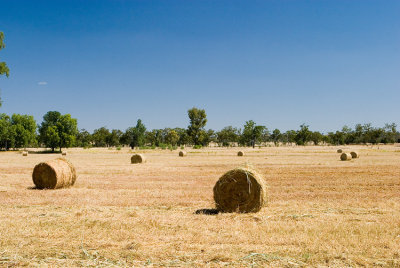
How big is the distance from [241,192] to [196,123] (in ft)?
411

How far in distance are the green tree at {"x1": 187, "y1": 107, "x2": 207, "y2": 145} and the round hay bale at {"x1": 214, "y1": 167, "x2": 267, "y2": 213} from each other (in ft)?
404

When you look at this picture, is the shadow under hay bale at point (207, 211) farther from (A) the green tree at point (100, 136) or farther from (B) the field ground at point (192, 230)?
(A) the green tree at point (100, 136)

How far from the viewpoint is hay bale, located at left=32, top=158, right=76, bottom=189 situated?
58.4ft

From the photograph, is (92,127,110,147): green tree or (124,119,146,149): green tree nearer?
(124,119,146,149): green tree

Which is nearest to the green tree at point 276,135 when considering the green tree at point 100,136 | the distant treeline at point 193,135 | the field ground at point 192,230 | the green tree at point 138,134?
the distant treeline at point 193,135

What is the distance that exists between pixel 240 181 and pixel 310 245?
4374 millimetres

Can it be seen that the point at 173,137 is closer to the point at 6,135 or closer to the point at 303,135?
the point at 303,135

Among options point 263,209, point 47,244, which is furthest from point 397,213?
point 47,244

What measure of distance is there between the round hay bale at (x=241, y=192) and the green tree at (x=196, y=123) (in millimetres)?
123046

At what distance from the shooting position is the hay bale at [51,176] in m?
17.8

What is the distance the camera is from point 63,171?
59.6ft

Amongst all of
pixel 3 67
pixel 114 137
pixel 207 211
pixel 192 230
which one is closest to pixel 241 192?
pixel 207 211

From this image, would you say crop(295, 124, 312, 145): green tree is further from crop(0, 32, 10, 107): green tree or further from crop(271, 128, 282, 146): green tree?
crop(0, 32, 10, 107): green tree

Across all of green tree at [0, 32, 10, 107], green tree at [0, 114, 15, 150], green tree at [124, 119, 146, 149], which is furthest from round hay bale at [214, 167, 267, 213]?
green tree at [124, 119, 146, 149]
